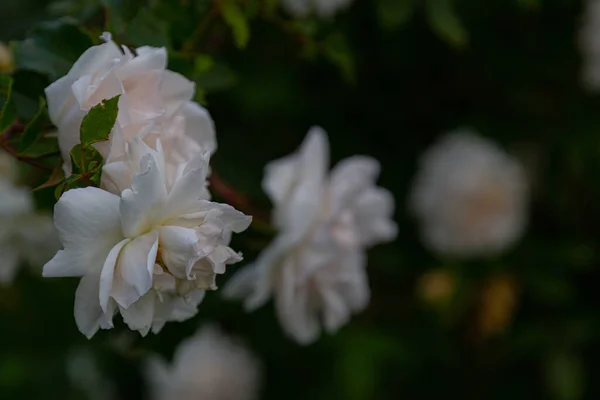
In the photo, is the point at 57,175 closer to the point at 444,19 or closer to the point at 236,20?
the point at 236,20

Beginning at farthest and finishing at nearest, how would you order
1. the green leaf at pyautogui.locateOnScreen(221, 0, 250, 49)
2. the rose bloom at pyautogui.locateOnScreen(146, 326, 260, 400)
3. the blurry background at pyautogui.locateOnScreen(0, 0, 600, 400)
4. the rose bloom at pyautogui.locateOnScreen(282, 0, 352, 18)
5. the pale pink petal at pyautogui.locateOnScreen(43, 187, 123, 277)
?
the rose bloom at pyautogui.locateOnScreen(146, 326, 260, 400)
the blurry background at pyautogui.locateOnScreen(0, 0, 600, 400)
the rose bloom at pyautogui.locateOnScreen(282, 0, 352, 18)
the green leaf at pyautogui.locateOnScreen(221, 0, 250, 49)
the pale pink petal at pyautogui.locateOnScreen(43, 187, 123, 277)

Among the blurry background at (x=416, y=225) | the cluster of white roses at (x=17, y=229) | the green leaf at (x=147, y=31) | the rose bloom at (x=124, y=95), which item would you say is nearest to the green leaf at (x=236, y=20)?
the green leaf at (x=147, y=31)

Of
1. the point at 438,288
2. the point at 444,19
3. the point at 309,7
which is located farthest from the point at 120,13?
the point at 438,288

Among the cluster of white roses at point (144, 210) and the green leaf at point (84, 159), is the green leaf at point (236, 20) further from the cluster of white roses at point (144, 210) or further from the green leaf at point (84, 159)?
the green leaf at point (84, 159)

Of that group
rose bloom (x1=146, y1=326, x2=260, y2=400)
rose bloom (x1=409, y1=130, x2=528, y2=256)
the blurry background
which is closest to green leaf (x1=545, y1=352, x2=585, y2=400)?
the blurry background

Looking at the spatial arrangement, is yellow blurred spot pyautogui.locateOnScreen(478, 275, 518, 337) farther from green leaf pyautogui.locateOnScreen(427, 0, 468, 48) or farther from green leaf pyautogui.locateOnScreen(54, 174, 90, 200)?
green leaf pyautogui.locateOnScreen(54, 174, 90, 200)

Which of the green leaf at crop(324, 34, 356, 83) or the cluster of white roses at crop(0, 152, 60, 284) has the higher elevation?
the green leaf at crop(324, 34, 356, 83)

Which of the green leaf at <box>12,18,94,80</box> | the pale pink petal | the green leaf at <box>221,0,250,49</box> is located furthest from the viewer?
the green leaf at <box>221,0,250,49</box>
